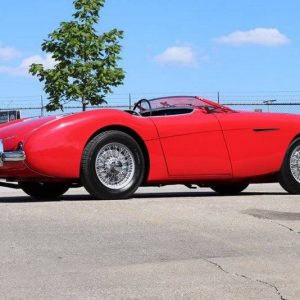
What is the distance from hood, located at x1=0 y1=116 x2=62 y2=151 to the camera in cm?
780

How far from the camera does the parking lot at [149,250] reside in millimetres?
4062

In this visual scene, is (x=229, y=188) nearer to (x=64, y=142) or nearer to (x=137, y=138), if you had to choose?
(x=137, y=138)

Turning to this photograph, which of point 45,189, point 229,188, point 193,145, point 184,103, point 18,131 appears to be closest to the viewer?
point 18,131

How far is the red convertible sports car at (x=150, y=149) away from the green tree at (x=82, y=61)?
Result: 16.9m

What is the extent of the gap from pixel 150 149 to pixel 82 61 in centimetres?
1877

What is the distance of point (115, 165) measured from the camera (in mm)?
8062

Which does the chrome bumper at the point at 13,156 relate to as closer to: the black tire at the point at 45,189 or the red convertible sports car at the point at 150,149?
the red convertible sports car at the point at 150,149

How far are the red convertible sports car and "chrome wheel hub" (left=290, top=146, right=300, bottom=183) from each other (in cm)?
1

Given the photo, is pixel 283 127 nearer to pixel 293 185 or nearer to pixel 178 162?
pixel 293 185

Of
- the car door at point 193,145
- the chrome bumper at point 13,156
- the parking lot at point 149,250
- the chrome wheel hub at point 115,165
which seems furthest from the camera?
the car door at point 193,145

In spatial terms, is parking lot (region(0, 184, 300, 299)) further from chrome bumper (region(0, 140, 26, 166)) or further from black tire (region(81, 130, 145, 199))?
chrome bumper (region(0, 140, 26, 166))

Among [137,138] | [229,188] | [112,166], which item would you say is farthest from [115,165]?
[229,188]

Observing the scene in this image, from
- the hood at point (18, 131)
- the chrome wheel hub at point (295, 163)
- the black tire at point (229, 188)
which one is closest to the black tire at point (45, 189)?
the hood at point (18, 131)

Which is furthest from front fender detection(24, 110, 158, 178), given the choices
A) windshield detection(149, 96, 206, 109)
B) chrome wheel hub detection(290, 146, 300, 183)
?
chrome wheel hub detection(290, 146, 300, 183)
